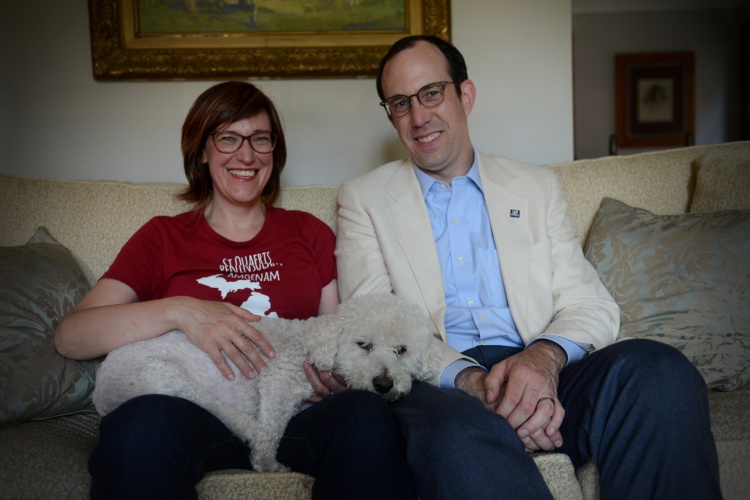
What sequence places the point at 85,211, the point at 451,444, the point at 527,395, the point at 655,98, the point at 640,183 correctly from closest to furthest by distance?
the point at 451,444 → the point at 527,395 → the point at 85,211 → the point at 640,183 → the point at 655,98

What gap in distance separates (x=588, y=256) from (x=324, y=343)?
1057 millimetres

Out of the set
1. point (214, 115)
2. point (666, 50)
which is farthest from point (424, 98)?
point (666, 50)

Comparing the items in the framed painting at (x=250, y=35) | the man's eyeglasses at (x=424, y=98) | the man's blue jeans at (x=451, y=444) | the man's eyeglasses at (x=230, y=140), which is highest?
the framed painting at (x=250, y=35)

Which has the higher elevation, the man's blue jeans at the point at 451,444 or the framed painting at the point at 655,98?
the framed painting at the point at 655,98

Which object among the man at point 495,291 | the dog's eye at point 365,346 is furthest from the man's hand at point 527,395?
the dog's eye at point 365,346

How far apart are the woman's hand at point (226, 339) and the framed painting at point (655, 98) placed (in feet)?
22.9

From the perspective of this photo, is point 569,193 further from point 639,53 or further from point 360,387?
point 639,53

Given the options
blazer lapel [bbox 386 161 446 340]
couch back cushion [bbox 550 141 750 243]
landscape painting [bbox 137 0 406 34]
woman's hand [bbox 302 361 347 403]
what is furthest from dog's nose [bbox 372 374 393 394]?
landscape painting [bbox 137 0 406 34]

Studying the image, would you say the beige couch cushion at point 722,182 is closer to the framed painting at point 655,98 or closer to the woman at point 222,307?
the woman at point 222,307

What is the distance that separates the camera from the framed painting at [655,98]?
24.9 ft

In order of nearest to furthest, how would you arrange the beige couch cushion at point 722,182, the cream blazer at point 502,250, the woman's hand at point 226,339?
Answer: the woman's hand at point 226,339 → the cream blazer at point 502,250 → the beige couch cushion at point 722,182

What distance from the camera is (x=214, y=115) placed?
196 centimetres

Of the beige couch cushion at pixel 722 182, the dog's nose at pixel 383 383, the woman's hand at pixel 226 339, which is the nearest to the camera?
the dog's nose at pixel 383 383

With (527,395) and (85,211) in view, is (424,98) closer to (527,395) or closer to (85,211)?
(527,395)
